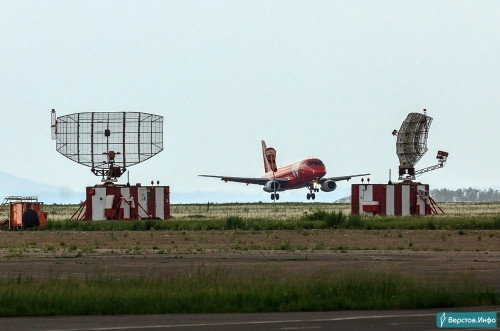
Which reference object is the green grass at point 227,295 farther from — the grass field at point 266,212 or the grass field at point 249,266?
the grass field at point 266,212

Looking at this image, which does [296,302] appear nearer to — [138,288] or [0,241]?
[138,288]

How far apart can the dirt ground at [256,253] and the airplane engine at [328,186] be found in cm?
6351

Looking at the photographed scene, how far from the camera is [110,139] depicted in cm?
8219

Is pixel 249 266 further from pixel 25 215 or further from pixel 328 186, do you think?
pixel 328 186

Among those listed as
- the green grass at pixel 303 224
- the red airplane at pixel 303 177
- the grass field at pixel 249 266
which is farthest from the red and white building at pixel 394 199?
the red airplane at pixel 303 177

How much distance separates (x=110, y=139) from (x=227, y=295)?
2246 inches

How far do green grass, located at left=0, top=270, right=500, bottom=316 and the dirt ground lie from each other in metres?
3.72

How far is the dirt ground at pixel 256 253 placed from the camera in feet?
115

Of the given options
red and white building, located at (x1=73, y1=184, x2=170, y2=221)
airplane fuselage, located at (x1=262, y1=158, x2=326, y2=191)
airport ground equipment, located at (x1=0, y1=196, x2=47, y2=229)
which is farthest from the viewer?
airplane fuselage, located at (x1=262, y1=158, x2=326, y2=191)

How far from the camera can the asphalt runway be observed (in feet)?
68.9

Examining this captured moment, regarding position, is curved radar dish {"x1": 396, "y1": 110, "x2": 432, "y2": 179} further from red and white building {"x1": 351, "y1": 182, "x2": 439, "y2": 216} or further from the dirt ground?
the dirt ground

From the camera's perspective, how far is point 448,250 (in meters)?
46.4

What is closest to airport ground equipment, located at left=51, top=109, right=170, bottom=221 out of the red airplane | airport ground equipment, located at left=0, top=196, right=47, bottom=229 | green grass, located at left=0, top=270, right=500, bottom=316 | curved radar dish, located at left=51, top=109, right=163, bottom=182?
curved radar dish, located at left=51, top=109, right=163, bottom=182

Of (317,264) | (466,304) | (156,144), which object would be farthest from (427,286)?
(156,144)
